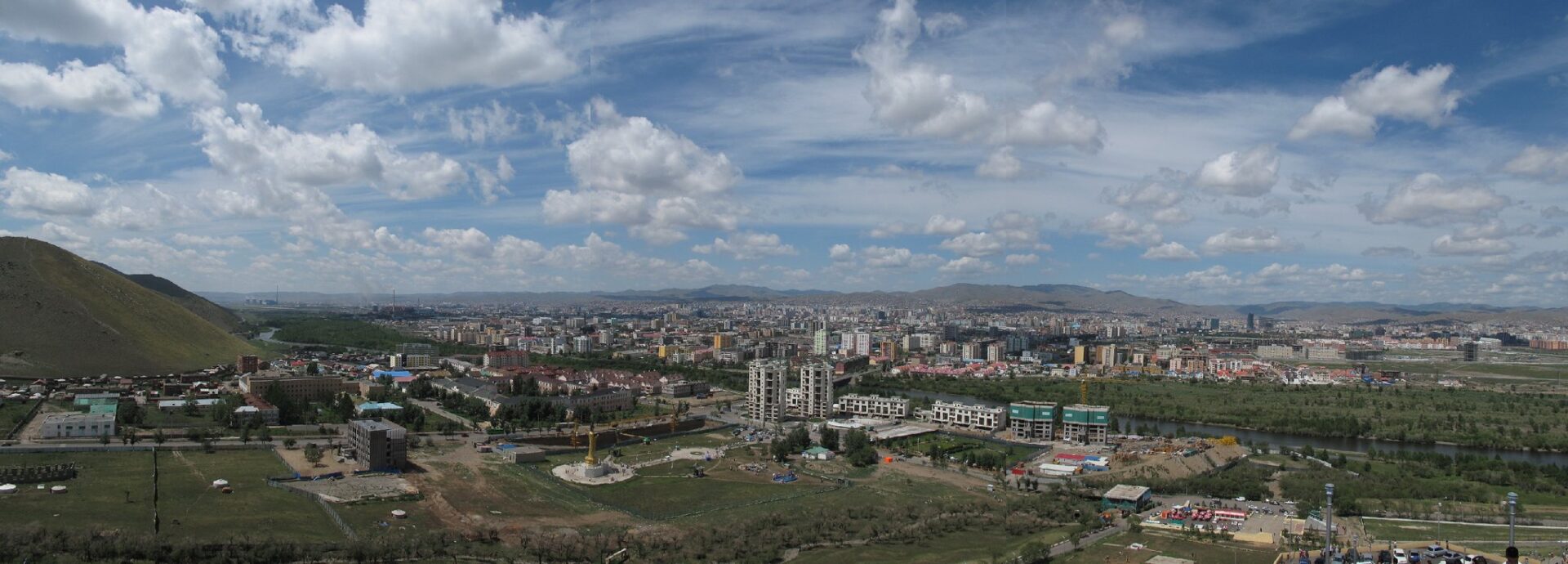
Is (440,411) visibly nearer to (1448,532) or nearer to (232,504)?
(232,504)

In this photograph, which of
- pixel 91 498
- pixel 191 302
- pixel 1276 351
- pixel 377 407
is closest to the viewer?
pixel 91 498

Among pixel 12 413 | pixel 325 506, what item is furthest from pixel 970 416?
pixel 12 413

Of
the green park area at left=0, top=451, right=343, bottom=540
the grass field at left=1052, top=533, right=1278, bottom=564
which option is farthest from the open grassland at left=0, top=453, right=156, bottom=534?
the grass field at left=1052, top=533, right=1278, bottom=564

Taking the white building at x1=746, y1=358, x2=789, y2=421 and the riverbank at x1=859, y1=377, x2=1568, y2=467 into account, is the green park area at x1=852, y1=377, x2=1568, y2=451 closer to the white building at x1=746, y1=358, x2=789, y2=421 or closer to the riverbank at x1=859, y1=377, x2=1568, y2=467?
the riverbank at x1=859, y1=377, x2=1568, y2=467

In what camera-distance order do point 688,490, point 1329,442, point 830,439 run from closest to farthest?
point 688,490
point 830,439
point 1329,442

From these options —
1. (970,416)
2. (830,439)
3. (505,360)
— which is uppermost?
(505,360)

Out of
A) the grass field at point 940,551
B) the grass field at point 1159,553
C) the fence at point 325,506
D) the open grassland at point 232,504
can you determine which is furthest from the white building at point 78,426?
the grass field at point 1159,553
